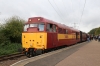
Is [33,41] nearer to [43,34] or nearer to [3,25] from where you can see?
[43,34]

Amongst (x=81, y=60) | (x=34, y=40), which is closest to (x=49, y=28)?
(x=34, y=40)

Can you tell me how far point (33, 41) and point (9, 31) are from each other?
647 inches

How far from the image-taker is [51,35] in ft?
55.3

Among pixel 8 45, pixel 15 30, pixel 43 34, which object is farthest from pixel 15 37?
pixel 43 34

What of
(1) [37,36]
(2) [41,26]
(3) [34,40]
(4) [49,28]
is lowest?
(3) [34,40]

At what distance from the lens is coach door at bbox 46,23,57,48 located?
1623cm

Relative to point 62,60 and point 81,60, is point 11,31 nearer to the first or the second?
point 62,60

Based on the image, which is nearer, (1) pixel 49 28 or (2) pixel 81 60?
(2) pixel 81 60

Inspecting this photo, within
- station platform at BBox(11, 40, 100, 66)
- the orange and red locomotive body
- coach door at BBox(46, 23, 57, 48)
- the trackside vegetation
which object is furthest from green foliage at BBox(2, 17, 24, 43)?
station platform at BBox(11, 40, 100, 66)

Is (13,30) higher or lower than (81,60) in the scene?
higher

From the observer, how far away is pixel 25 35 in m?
16.4

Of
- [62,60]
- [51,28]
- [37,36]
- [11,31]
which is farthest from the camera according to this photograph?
[11,31]

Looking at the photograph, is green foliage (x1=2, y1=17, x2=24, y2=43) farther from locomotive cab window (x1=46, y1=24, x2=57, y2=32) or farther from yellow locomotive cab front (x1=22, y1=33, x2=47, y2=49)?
yellow locomotive cab front (x1=22, y1=33, x2=47, y2=49)

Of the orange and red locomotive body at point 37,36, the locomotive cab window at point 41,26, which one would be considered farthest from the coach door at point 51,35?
the locomotive cab window at point 41,26
